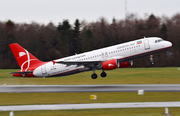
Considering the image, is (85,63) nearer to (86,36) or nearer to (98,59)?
(98,59)

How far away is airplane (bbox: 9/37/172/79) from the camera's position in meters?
33.8

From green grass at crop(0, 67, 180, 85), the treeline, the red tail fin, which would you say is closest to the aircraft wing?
green grass at crop(0, 67, 180, 85)

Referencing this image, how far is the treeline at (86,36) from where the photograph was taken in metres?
82.1

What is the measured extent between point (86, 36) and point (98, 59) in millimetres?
57207

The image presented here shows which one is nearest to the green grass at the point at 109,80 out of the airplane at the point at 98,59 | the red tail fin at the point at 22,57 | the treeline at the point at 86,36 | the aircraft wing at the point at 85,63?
the airplane at the point at 98,59

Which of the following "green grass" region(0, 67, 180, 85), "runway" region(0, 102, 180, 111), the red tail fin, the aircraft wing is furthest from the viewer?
"green grass" region(0, 67, 180, 85)

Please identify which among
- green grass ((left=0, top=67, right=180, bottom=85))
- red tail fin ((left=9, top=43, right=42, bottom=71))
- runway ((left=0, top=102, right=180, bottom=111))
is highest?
red tail fin ((left=9, top=43, right=42, bottom=71))

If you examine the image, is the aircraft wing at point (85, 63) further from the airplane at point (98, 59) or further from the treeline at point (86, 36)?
the treeline at point (86, 36)

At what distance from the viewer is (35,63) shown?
38438 mm

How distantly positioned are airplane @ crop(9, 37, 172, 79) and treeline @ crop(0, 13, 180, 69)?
45.0 metres

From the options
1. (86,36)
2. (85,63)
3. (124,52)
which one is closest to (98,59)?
(85,63)

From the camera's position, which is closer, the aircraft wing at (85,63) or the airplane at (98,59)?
the airplane at (98,59)

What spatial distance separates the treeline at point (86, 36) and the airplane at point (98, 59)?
45.0 m

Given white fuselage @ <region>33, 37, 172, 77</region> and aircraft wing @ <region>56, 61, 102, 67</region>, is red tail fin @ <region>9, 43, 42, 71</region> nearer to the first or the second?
white fuselage @ <region>33, 37, 172, 77</region>
